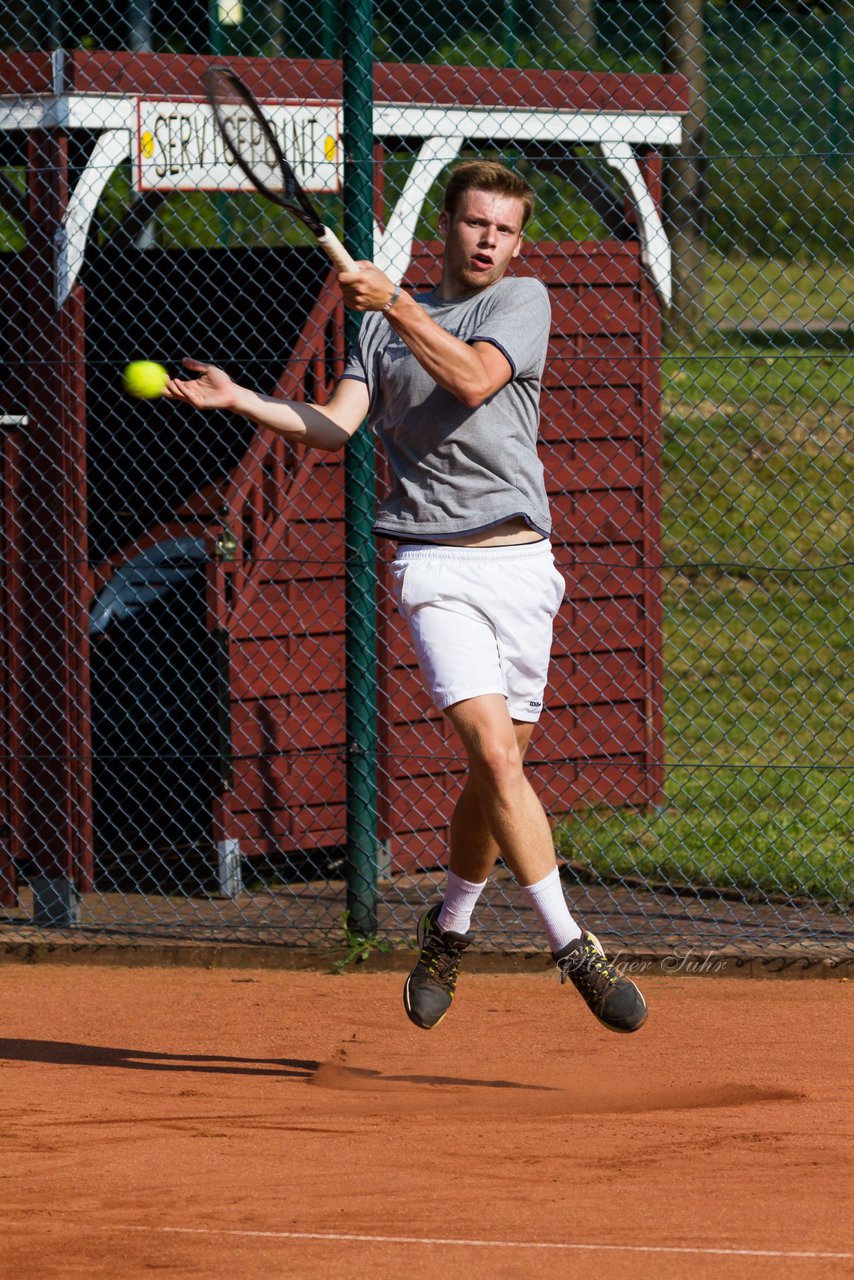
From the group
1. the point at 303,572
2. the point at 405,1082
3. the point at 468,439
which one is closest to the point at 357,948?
the point at 405,1082

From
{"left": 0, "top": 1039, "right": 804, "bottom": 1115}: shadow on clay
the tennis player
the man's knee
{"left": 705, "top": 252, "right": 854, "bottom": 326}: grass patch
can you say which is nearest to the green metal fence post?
{"left": 0, "top": 1039, "right": 804, "bottom": 1115}: shadow on clay

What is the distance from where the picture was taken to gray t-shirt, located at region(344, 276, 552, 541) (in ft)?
14.8

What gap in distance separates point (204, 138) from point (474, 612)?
2.93m

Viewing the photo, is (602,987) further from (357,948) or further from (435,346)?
(357,948)

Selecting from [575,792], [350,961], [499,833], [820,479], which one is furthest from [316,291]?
[820,479]

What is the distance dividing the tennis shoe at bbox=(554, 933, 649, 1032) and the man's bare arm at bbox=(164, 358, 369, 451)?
1443 mm

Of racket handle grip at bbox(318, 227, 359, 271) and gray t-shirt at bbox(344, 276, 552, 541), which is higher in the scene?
racket handle grip at bbox(318, 227, 359, 271)

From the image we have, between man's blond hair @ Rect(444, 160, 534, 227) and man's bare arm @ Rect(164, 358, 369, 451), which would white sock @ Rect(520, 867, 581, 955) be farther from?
man's blond hair @ Rect(444, 160, 534, 227)

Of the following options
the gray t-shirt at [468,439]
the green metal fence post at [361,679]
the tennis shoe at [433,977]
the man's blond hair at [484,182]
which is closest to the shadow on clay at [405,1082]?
the tennis shoe at [433,977]

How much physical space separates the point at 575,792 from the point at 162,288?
3060 millimetres

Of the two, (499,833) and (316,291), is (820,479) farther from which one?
(499,833)

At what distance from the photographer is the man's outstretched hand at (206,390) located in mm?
4449

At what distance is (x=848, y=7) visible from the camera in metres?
20.5

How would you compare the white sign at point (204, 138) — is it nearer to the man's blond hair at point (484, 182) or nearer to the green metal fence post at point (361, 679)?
the green metal fence post at point (361, 679)
